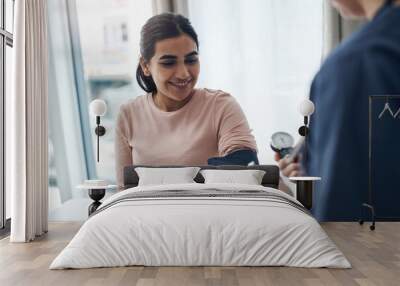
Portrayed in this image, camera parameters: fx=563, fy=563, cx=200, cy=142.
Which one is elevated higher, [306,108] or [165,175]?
[306,108]

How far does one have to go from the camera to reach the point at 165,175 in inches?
220

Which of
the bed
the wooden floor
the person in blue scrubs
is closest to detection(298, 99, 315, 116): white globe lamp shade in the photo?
the person in blue scrubs

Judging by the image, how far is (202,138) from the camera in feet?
19.1

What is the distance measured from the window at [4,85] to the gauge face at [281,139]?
8.90ft

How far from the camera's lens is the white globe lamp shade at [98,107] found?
19.3ft

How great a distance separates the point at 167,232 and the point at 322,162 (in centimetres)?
254

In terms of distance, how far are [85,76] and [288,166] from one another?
2372 millimetres

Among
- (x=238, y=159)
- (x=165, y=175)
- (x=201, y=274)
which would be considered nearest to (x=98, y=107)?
(x=165, y=175)

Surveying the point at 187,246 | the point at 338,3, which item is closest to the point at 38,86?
the point at 187,246

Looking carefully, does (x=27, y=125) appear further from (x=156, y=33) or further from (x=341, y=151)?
(x=341, y=151)

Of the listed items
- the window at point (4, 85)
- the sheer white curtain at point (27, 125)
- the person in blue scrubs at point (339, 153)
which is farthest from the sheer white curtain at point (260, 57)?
the window at point (4, 85)

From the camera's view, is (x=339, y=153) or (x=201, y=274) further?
(x=339, y=153)

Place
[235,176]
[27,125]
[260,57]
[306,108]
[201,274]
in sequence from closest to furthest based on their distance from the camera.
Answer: [201,274] → [27,125] → [235,176] → [306,108] → [260,57]

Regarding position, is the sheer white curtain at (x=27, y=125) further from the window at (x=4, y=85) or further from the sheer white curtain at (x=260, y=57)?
the sheer white curtain at (x=260, y=57)
